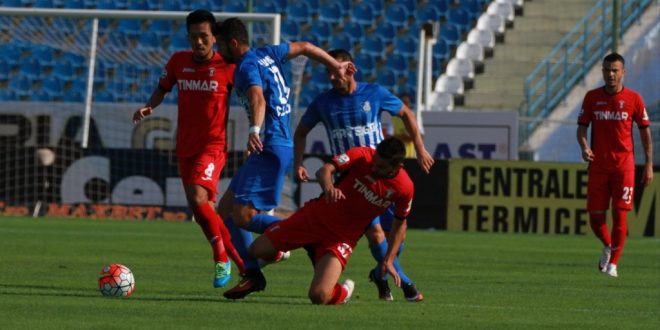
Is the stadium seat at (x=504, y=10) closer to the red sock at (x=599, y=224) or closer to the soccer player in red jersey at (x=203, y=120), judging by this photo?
the red sock at (x=599, y=224)

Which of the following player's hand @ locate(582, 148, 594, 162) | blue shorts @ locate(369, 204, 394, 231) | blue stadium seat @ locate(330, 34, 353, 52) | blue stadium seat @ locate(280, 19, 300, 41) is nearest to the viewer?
blue shorts @ locate(369, 204, 394, 231)

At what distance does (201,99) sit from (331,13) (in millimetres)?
18147

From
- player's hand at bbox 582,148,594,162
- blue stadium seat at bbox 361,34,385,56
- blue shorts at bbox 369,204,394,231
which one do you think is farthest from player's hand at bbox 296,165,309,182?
blue stadium seat at bbox 361,34,385,56

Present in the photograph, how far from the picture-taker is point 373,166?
887cm

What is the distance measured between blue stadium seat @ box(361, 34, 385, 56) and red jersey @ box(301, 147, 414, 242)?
731 inches

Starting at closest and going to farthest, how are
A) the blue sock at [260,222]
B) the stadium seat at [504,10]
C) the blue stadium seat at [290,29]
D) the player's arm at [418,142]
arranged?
the player's arm at [418,142], the blue sock at [260,222], the blue stadium seat at [290,29], the stadium seat at [504,10]

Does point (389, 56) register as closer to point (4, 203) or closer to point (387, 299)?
point (4, 203)

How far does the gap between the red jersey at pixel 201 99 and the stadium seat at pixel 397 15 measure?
18195mm

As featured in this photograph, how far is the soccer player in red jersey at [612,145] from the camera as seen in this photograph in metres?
13.8

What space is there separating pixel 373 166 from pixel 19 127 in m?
13.6

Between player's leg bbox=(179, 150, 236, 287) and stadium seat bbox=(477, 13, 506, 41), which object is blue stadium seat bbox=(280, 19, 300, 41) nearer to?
stadium seat bbox=(477, 13, 506, 41)

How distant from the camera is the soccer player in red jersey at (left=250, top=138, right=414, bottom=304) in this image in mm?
8883

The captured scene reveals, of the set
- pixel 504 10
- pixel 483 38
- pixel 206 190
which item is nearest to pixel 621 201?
pixel 206 190

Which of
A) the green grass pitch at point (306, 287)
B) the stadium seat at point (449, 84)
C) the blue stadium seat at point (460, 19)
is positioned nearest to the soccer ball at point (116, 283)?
the green grass pitch at point (306, 287)
